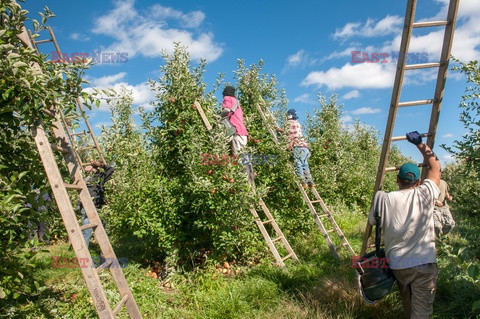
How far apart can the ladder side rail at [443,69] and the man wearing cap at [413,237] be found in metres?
0.67

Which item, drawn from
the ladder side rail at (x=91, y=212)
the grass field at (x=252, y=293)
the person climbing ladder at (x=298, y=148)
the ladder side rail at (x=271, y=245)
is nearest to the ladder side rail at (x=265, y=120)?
the person climbing ladder at (x=298, y=148)

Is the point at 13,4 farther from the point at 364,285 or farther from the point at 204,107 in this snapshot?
the point at 364,285

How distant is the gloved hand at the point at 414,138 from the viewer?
143 inches

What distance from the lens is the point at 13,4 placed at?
2.89 metres

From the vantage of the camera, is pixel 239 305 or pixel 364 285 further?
pixel 239 305

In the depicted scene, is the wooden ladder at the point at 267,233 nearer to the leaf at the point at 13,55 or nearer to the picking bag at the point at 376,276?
the picking bag at the point at 376,276

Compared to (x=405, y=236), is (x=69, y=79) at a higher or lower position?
higher

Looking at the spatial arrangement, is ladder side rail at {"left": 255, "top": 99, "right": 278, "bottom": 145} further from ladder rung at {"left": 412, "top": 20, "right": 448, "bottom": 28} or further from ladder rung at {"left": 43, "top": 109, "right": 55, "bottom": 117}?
ladder rung at {"left": 43, "top": 109, "right": 55, "bottom": 117}

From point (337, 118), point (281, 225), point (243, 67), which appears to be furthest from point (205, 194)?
point (337, 118)

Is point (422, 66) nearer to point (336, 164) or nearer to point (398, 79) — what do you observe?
point (398, 79)

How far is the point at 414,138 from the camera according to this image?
363 cm

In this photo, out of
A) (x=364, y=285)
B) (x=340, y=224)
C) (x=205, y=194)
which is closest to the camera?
(x=364, y=285)

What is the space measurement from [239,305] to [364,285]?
1.71 metres

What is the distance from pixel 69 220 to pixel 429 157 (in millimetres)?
3707
